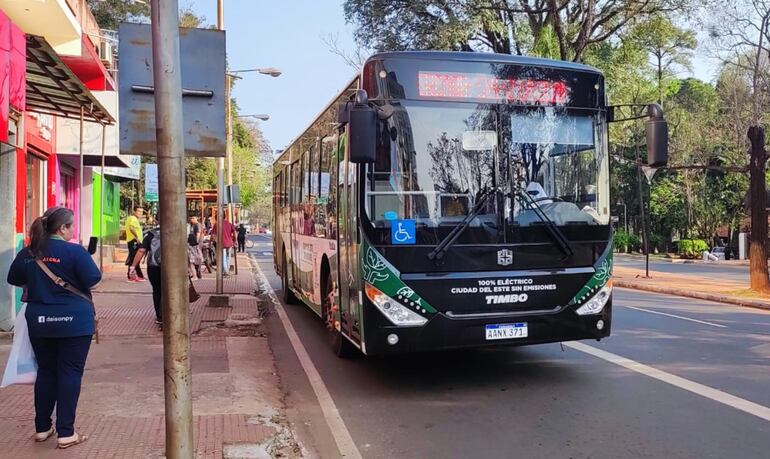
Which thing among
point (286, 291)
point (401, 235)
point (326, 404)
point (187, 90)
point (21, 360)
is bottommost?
point (326, 404)

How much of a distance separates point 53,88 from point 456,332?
672cm

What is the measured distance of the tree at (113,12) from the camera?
88.5ft

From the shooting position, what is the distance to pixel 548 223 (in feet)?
21.8

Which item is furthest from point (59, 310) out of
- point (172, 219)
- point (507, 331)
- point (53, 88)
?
point (53, 88)

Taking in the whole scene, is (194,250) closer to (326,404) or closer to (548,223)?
(326,404)

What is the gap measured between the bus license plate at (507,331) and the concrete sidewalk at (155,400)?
84.3 inches

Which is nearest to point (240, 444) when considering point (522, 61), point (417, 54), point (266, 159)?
point (417, 54)

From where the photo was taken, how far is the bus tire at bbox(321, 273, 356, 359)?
8.22 m

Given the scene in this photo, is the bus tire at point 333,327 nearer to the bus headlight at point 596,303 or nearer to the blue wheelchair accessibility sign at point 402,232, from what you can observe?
the blue wheelchair accessibility sign at point 402,232

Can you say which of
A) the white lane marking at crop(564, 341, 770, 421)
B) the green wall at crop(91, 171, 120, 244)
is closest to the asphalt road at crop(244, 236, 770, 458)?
the white lane marking at crop(564, 341, 770, 421)

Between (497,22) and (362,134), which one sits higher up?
(497,22)

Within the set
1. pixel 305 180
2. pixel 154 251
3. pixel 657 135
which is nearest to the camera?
pixel 657 135

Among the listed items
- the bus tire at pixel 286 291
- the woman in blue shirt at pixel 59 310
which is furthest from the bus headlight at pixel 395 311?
the bus tire at pixel 286 291

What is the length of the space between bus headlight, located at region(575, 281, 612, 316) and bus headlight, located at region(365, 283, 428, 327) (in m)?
1.70
